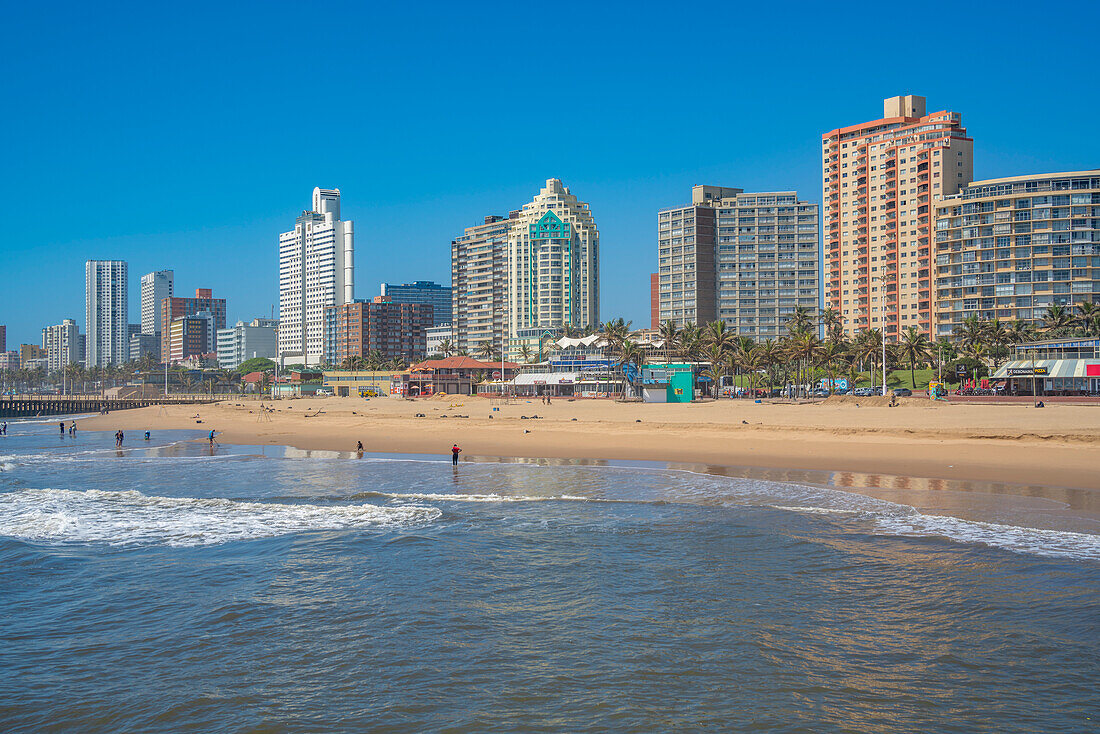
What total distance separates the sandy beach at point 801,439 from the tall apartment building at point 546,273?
9962cm

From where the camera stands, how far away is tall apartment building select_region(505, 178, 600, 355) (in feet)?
545

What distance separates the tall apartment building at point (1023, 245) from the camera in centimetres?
10044

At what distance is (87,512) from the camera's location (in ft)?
72.8

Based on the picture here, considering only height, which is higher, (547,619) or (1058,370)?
(1058,370)

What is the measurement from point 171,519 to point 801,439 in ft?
92.3

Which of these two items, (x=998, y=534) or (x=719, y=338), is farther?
(x=719, y=338)

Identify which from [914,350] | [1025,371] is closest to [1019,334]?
[914,350]

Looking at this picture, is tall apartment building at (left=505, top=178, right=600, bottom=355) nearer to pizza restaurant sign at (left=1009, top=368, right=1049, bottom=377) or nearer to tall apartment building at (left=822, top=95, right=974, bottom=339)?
tall apartment building at (left=822, top=95, right=974, bottom=339)

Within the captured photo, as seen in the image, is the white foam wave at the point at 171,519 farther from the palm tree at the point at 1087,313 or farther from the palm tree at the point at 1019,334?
the palm tree at the point at 1019,334

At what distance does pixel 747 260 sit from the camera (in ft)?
492

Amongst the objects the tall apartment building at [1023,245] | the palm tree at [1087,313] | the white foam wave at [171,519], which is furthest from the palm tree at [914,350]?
the white foam wave at [171,519]

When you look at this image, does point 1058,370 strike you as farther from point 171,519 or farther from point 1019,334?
point 171,519

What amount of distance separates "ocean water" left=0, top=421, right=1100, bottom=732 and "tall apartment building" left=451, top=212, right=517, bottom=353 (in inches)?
→ 5980

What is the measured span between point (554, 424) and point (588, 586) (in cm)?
3706
